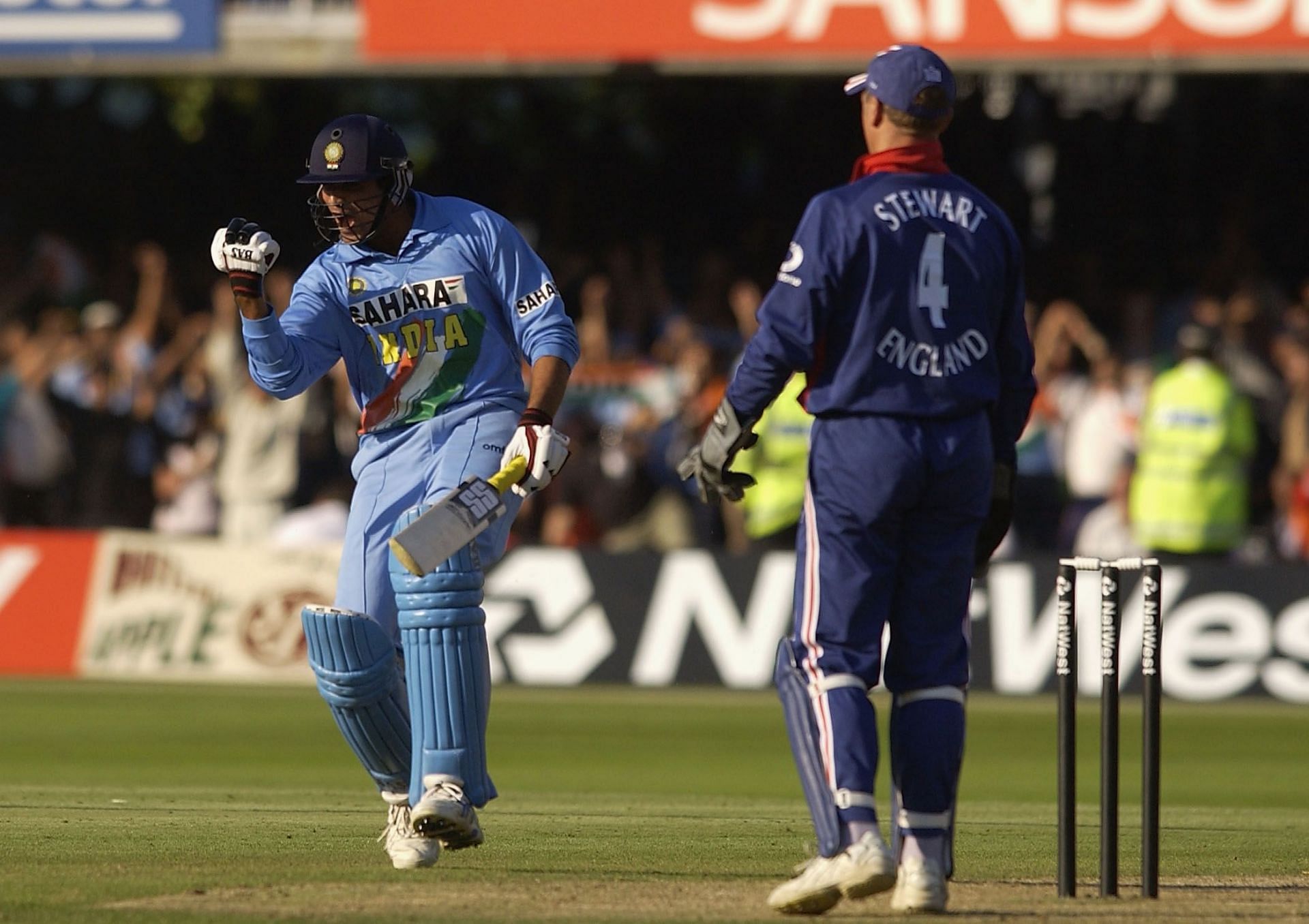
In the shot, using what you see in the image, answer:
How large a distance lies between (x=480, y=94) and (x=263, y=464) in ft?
20.4

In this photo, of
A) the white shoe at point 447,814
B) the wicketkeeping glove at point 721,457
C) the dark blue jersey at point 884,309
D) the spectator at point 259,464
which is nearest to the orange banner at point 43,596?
the spectator at point 259,464

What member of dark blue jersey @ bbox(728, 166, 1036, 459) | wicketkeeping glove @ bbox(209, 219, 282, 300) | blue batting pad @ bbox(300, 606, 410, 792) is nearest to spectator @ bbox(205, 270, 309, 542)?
blue batting pad @ bbox(300, 606, 410, 792)

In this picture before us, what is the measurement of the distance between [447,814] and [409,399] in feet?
4.19

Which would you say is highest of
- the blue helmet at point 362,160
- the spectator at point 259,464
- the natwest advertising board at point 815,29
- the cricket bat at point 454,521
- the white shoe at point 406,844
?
the natwest advertising board at point 815,29

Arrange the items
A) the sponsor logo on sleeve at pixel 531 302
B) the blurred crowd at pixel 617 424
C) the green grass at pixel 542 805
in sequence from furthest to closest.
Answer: the blurred crowd at pixel 617 424, the sponsor logo on sleeve at pixel 531 302, the green grass at pixel 542 805

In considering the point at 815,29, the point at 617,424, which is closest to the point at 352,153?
the point at 815,29

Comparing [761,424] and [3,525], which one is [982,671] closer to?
[761,424]

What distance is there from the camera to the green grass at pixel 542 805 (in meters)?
6.10

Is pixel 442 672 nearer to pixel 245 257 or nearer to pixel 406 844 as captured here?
pixel 406 844

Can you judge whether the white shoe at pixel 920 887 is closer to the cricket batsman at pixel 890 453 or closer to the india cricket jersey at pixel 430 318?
the cricket batsman at pixel 890 453

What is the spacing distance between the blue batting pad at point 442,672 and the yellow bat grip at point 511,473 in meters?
0.21

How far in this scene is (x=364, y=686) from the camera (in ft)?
21.7

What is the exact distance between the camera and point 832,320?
5879 millimetres

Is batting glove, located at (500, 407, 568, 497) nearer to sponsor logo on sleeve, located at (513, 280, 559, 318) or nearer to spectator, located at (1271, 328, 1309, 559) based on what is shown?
sponsor logo on sleeve, located at (513, 280, 559, 318)
